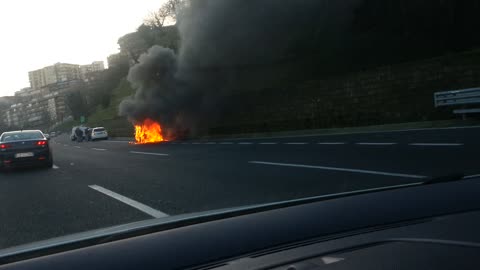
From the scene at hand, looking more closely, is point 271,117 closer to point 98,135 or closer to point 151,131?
point 151,131

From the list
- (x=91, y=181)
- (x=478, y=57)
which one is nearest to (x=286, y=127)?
(x=478, y=57)

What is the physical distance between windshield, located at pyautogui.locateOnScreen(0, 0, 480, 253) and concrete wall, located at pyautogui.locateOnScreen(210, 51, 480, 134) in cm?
7

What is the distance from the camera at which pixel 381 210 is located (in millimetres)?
2461

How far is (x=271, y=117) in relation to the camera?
26.8m

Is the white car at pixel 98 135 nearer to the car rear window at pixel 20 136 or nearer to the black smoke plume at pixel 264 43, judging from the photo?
the black smoke plume at pixel 264 43

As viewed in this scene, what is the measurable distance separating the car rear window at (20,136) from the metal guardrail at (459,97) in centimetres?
1329

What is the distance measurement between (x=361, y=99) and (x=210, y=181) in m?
15.3

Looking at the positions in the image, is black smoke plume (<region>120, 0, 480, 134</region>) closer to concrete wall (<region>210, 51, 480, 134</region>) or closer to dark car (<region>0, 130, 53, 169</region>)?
concrete wall (<region>210, 51, 480, 134</region>)

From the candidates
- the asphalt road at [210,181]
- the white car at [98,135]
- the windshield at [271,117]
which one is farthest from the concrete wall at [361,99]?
the white car at [98,135]

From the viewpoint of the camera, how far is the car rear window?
13878 mm

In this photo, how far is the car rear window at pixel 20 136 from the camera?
45.5 feet

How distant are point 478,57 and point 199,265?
Answer: 67.6ft

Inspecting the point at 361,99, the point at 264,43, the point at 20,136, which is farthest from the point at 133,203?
the point at 264,43

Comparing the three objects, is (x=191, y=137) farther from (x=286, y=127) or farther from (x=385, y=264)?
(x=385, y=264)
